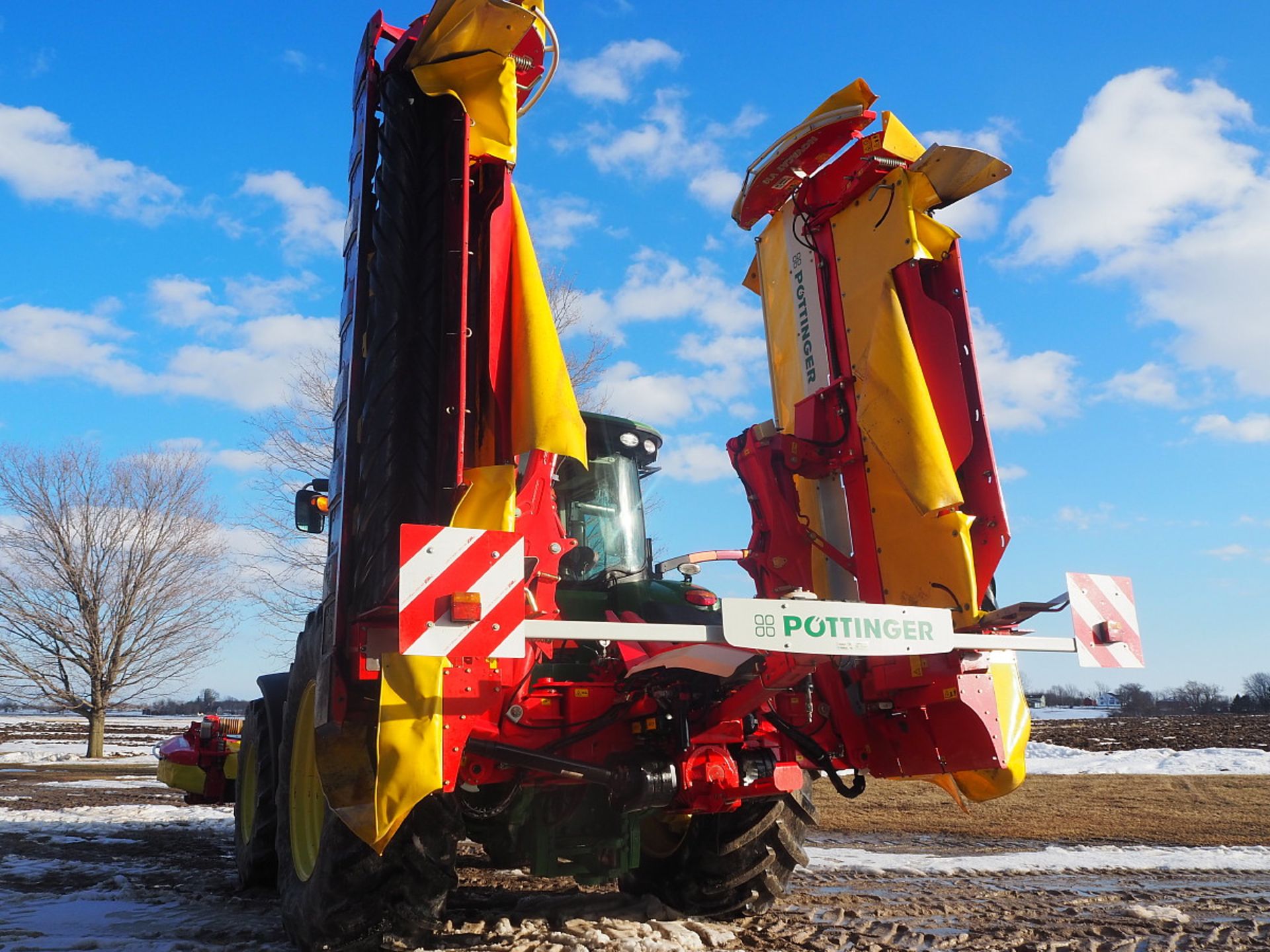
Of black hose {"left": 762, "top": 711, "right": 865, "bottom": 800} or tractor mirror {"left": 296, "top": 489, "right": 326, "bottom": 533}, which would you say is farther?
tractor mirror {"left": 296, "top": 489, "right": 326, "bottom": 533}

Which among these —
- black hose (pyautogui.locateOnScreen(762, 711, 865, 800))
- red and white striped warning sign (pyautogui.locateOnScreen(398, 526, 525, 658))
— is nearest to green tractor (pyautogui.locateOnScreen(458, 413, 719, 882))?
black hose (pyautogui.locateOnScreen(762, 711, 865, 800))

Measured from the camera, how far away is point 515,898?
5.29 metres

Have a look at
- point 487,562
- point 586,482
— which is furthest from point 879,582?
point 487,562

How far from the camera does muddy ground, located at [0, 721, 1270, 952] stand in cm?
416

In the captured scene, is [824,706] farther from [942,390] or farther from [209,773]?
[209,773]

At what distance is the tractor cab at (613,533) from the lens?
479 cm

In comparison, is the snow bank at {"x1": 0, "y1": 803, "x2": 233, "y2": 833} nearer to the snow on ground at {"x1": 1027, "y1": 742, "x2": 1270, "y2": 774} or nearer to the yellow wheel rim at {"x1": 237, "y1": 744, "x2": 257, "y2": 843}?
the yellow wheel rim at {"x1": 237, "y1": 744, "x2": 257, "y2": 843}

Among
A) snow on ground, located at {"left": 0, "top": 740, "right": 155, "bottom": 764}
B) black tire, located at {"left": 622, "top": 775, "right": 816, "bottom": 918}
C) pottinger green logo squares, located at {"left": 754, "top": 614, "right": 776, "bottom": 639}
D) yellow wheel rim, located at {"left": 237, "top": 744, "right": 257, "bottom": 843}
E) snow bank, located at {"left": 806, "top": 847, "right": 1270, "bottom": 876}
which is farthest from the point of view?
snow on ground, located at {"left": 0, "top": 740, "right": 155, "bottom": 764}

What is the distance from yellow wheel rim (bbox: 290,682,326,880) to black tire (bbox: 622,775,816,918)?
178cm

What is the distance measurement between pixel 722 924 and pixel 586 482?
7.70 feet

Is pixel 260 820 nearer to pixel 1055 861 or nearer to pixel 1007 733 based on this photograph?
pixel 1007 733

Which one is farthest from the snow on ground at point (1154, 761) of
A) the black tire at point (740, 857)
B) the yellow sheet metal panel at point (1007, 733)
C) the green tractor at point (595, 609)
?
the green tractor at point (595, 609)

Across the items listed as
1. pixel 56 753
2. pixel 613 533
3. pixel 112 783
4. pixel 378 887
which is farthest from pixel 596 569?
pixel 56 753

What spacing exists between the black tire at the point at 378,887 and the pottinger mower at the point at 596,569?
0.01m
